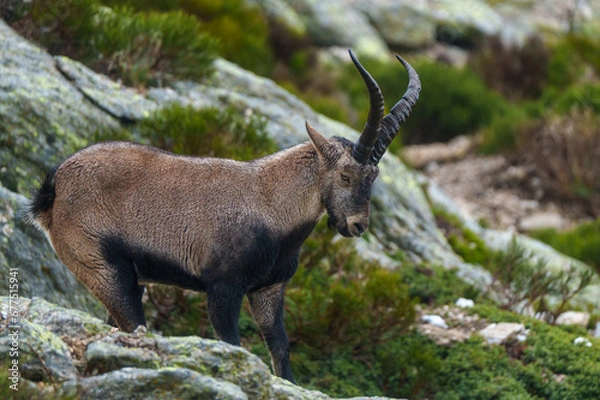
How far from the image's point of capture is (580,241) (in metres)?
15.9

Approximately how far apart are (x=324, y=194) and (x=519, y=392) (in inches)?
106

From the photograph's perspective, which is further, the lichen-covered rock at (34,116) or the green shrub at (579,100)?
the green shrub at (579,100)

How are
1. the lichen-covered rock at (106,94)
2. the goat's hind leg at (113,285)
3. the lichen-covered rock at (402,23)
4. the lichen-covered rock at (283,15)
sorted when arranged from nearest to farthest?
1. the goat's hind leg at (113,285)
2. the lichen-covered rock at (106,94)
3. the lichen-covered rock at (283,15)
4. the lichen-covered rock at (402,23)

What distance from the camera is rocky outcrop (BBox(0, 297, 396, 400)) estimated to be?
431 centimetres

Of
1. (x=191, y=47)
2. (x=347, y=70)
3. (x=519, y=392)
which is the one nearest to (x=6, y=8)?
(x=191, y=47)

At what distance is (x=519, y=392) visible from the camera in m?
7.98

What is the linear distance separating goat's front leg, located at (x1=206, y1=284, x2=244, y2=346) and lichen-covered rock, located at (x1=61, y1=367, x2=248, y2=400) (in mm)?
1812

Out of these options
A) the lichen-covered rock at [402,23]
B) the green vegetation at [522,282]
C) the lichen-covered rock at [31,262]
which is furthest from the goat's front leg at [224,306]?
the lichen-covered rock at [402,23]

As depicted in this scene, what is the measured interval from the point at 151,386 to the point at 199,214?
2201mm

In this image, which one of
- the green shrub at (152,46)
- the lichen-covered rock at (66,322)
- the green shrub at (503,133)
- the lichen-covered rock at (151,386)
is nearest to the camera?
the lichen-covered rock at (151,386)

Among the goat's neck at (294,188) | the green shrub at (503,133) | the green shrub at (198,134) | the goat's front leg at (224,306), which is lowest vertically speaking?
the green shrub at (503,133)

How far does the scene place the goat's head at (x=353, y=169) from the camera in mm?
6441

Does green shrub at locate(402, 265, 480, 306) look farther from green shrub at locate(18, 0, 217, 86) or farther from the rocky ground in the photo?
the rocky ground

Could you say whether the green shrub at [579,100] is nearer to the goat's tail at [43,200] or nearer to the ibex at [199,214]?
the ibex at [199,214]
